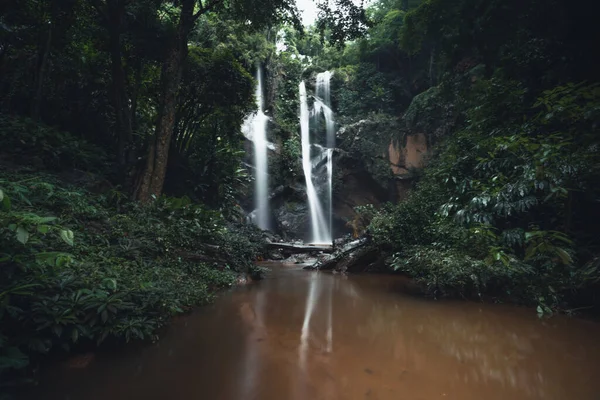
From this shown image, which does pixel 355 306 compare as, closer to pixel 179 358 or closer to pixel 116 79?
pixel 179 358

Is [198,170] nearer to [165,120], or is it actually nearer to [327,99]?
[165,120]

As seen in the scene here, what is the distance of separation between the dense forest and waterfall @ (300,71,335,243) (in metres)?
3.47

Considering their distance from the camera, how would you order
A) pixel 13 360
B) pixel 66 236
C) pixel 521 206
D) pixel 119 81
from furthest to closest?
pixel 119 81 → pixel 521 206 → pixel 66 236 → pixel 13 360

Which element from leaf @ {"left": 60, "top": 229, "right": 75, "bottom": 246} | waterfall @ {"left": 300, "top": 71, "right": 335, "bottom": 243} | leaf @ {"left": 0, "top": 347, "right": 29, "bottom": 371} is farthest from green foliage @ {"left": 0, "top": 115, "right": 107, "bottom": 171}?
waterfall @ {"left": 300, "top": 71, "right": 335, "bottom": 243}

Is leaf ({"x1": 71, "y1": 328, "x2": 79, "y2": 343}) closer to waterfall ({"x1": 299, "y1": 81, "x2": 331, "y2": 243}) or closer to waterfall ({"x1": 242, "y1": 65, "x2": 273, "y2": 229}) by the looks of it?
waterfall ({"x1": 242, "y1": 65, "x2": 273, "y2": 229})

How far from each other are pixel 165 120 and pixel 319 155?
1098 cm

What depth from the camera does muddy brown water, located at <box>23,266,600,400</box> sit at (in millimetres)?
1880

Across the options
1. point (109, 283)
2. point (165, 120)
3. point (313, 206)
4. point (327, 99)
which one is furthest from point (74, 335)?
point (327, 99)

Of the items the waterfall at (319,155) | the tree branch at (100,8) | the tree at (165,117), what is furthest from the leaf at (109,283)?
the waterfall at (319,155)

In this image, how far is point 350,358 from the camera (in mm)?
2400

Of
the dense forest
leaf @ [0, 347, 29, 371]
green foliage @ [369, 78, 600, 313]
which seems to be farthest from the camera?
→ green foliage @ [369, 78, 600, 313]

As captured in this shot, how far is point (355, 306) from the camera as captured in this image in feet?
13.7

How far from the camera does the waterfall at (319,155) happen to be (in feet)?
51.1

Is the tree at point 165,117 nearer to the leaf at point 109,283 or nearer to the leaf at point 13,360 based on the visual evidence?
the leaf at point 109,283
